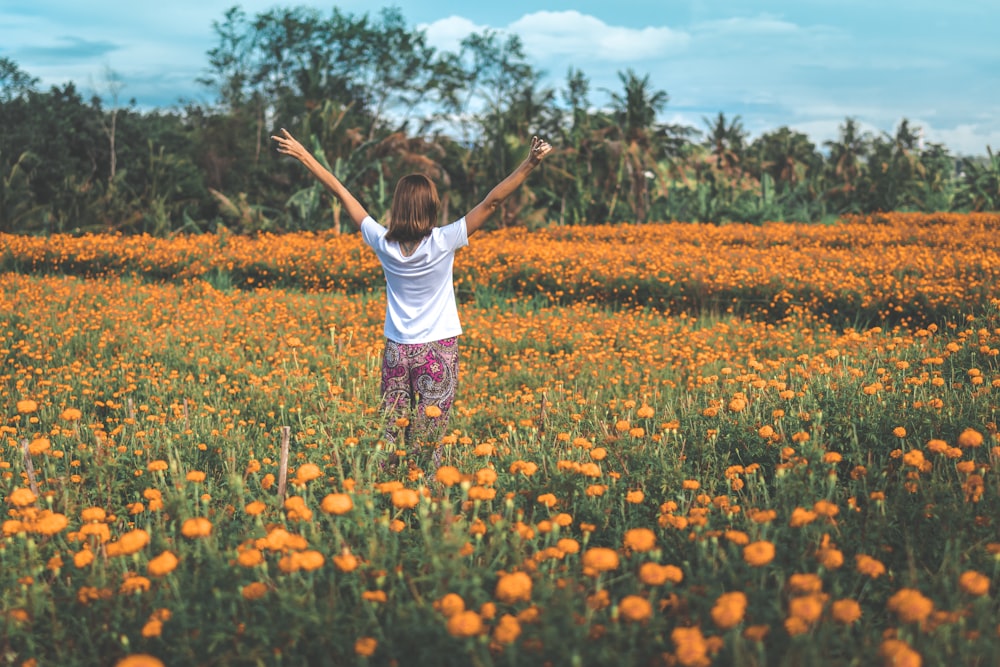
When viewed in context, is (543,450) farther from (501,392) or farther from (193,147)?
(193,147)

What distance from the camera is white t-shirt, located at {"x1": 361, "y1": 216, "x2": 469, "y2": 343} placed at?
11.3 feet

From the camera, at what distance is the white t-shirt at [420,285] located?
3.45m

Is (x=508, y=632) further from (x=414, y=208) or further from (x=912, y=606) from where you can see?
(x=414, y=208)

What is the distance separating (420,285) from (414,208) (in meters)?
0.40

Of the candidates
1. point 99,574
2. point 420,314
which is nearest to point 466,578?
point 99,574

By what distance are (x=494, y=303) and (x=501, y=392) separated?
178 inches

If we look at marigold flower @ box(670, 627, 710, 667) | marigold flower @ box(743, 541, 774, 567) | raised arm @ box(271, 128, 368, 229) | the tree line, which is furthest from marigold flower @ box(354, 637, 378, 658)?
the tree line

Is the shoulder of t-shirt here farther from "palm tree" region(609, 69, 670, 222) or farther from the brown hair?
"palm tree" region(609, 69, 670, 222)

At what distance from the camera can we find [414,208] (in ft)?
11.1

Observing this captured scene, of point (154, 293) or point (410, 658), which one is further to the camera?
point (154, 293)

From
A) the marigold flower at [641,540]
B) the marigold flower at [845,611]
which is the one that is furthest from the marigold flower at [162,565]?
the marigold flower at [845,611]

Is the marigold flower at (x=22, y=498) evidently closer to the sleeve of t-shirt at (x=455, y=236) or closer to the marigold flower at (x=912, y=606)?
the sleeve of t-shirt at (x=455, y=236)

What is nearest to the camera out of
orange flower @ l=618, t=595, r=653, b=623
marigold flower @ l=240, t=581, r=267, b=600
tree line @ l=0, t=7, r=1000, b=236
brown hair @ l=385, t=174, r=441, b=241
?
orange flower @ l=618, t=595, r=653, b=623

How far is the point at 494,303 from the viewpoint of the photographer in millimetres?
10078
